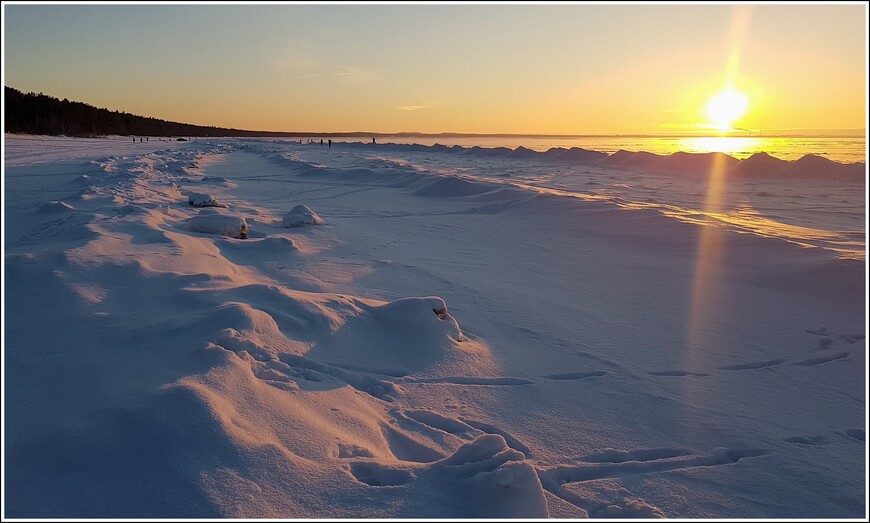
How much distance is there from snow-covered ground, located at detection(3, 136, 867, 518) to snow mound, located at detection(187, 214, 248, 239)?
0.09 feet

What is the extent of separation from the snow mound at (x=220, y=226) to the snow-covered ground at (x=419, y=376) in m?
0.03

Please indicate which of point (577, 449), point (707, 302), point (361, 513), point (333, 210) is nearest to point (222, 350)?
point (361, 513)

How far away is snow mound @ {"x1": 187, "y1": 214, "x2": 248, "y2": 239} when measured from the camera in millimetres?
7055

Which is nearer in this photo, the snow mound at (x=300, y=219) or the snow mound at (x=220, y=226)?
the snow mound at (x=220, y=226)

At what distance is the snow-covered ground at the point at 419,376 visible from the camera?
7.26 ft

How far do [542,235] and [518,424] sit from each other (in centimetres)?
638

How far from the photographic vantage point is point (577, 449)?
2.80 m

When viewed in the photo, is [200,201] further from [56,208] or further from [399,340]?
[399,340]

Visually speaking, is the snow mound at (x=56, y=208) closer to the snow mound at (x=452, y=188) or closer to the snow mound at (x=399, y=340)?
the snow mound at (x=399, y=340)

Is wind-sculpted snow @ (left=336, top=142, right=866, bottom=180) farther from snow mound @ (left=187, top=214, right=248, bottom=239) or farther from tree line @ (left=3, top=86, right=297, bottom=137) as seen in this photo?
tree line @ (left=3, top=86, right=297, bottom=137)

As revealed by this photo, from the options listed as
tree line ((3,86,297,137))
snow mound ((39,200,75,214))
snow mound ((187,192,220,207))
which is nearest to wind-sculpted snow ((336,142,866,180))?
snow mound ((187,192,220,207))

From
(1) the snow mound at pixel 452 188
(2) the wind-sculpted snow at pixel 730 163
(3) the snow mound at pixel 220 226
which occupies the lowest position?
(3) the snow mound at pixel 220 226

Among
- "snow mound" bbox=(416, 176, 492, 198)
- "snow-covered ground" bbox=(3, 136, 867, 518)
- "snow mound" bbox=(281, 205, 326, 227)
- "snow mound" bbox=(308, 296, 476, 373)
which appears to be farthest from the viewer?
"snow mound" bbox=(416, 176, 492, 198)

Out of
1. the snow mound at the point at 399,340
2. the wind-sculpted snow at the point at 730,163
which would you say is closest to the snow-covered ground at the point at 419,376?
the snow mound at the point at 399,340
